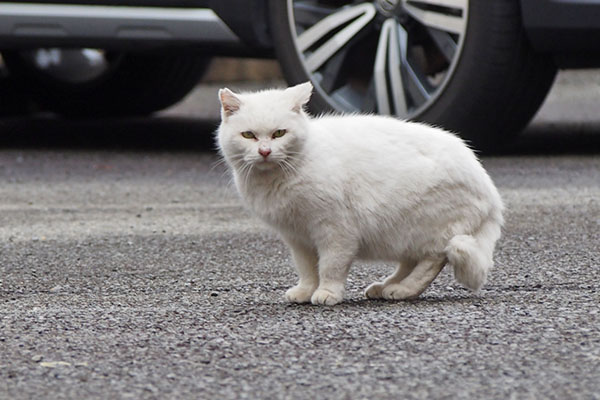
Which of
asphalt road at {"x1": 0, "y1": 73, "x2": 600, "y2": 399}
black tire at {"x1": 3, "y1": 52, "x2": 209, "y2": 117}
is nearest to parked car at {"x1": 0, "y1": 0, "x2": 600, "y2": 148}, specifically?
asphalt road at {"x1": 0, "y1": 73, "x2": 600, "y2": 399}

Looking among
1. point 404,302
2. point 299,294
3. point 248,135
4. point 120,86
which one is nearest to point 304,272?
point 299,294

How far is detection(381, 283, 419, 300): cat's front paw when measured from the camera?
327cm

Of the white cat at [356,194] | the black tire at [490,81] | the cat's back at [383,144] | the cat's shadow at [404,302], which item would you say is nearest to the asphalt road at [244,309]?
the cat's shadow at [404,302]

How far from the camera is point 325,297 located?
321 cm

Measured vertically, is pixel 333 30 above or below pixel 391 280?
below

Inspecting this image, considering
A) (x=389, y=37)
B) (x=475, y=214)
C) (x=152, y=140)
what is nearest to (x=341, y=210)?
(x=475, y=214)

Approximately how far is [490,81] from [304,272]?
2.33 metres

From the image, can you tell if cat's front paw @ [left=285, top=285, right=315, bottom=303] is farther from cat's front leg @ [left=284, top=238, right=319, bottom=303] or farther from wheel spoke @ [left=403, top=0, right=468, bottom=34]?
wheel spoke @ [left=403, top=0, right=468, bottom=34]

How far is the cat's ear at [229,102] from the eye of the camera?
10.8 ft

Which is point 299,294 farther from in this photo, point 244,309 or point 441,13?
point 441,13

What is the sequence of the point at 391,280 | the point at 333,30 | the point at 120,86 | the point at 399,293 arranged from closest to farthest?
the point at 399,293, the point at 391,280, the point at 333,30, the point at 120,86

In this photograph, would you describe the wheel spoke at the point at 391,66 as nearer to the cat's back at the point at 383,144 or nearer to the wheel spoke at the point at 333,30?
the wheel spoke at the point at 333,30

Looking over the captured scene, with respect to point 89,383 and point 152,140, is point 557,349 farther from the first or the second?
point 152,140

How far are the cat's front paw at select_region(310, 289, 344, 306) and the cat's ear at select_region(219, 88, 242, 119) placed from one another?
0.55 metres
